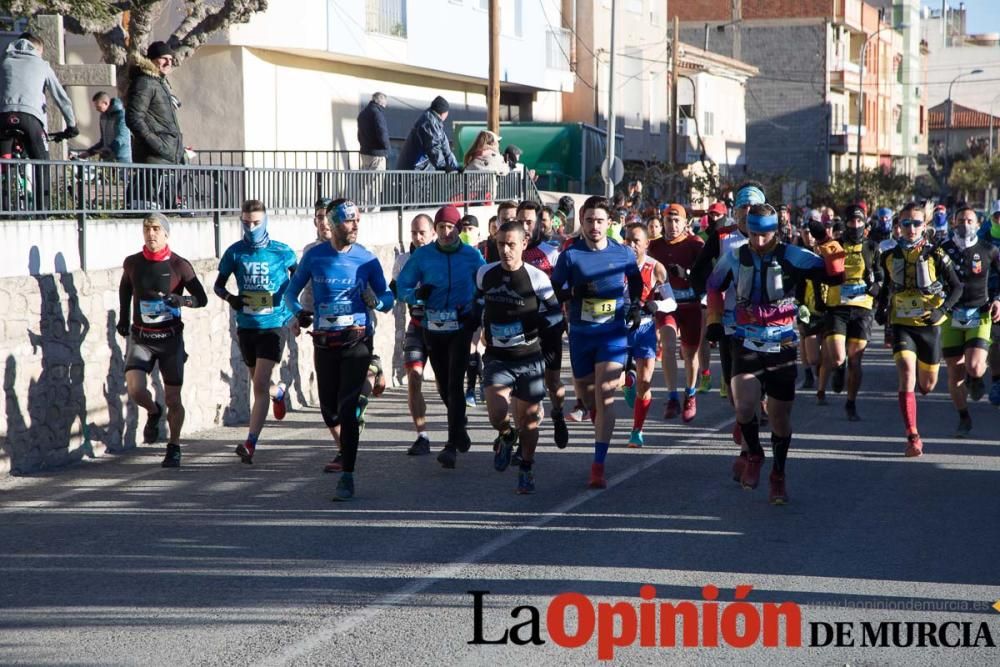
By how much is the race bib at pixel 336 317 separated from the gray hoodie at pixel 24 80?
14.8 ft

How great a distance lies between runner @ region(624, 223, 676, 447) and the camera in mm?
12070

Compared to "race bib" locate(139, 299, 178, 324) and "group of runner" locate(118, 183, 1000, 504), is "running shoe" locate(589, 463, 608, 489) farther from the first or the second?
"race bib" locate(139, 299, 178, 324)

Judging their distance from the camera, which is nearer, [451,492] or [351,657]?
[351,657]

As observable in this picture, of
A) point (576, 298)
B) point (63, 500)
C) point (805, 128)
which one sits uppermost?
point (805, 128)

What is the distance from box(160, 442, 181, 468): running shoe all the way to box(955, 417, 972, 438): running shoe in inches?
270

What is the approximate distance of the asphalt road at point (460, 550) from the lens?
6.40 m

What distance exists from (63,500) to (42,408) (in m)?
1.44

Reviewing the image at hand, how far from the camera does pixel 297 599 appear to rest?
710cm

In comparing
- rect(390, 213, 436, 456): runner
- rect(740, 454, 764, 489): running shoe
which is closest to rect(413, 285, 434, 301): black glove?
rect(390, 213, 436, 456): runner

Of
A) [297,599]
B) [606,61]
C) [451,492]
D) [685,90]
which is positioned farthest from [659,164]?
[297,599]

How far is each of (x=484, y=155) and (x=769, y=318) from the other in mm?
13419

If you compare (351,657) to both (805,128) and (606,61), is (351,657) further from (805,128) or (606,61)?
(805,128)

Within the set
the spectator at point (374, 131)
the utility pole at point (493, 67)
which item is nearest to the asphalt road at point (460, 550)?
the spectator at point (374, 131)

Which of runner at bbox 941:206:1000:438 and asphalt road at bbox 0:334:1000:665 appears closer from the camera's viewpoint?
asphalt road at bbox 0:334:1000:665
